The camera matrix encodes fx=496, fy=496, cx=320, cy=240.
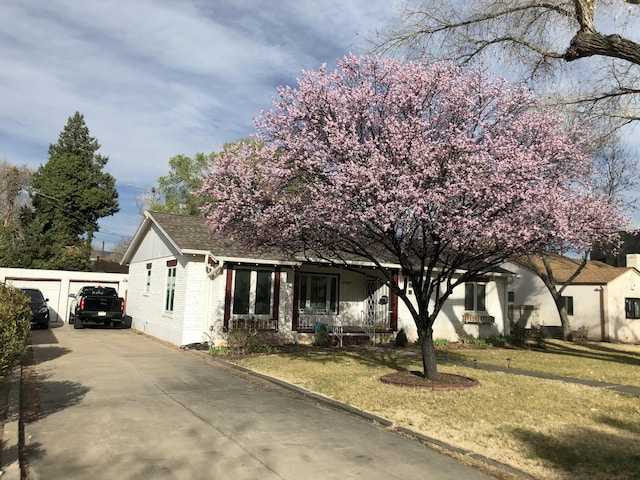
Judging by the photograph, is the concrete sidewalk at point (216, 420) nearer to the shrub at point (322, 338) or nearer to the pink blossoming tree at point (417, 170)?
the pink blossoming tree at point (417, 170)

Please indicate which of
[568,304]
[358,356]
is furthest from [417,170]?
[568,304]

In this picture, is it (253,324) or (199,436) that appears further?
(253,324)

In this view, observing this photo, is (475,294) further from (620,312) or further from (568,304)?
(620,312)

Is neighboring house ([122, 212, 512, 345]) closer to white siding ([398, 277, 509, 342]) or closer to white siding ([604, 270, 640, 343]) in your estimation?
white siding ([398, 277, 509, 342])

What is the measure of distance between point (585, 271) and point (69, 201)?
3659 centimetres

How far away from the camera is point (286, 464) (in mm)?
5508

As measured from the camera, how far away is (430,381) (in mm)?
10352

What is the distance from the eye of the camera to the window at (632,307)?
25344 millimetres

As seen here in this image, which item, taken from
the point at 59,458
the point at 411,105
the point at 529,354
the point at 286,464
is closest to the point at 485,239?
the point at 411,105

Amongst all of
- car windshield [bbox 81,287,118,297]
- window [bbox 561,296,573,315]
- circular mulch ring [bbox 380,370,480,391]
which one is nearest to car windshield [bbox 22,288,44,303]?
car windshield [bbox 81,287,118,297]

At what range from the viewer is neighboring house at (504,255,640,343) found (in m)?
25.0

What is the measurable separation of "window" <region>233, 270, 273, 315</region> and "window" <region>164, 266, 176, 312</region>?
254cm

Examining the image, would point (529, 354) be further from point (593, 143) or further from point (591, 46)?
point (591, 46)

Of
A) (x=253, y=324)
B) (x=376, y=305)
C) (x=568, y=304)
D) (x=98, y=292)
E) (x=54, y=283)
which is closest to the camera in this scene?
(x=253, y=324)
